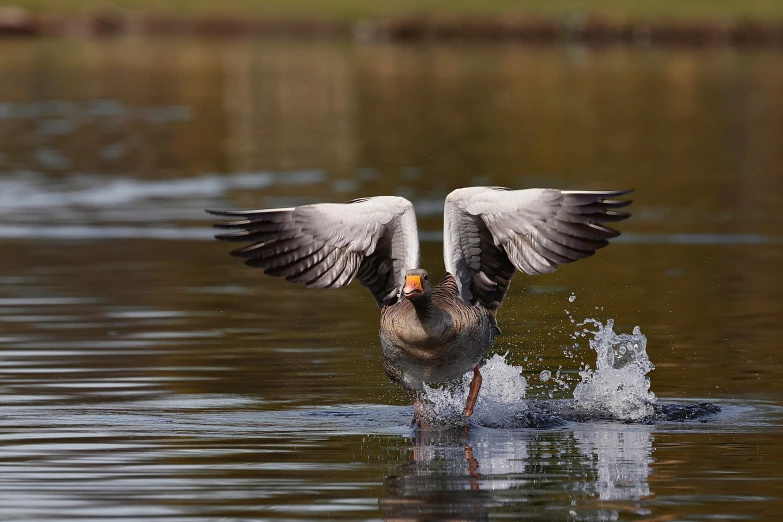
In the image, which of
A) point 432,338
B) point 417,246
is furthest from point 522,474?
point 417,246

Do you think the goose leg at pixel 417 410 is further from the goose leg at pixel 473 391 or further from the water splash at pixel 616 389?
the water splash at pixel 616 389

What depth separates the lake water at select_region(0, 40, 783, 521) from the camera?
32.2ft

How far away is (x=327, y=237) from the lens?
12156 millimetres

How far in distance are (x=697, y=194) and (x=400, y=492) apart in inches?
742

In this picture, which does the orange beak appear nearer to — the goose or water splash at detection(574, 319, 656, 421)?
the goose

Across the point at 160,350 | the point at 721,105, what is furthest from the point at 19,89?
the point at 160,350

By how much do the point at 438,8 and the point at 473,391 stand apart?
8327cm

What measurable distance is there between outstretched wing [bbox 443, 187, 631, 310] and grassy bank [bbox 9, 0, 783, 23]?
75.4 metres

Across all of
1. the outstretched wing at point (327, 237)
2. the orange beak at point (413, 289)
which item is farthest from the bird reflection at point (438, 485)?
the outstretched wing at point (327, 237)

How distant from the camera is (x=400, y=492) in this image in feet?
32.0

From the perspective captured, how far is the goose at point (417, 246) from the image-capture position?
11688mm

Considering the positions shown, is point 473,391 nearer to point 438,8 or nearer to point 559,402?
point 559,402

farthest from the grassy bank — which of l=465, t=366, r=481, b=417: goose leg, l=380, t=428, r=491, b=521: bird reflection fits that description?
l=380, t=428, r=491, b=521: bird reflection

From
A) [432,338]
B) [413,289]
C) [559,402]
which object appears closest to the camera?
[413,289]
